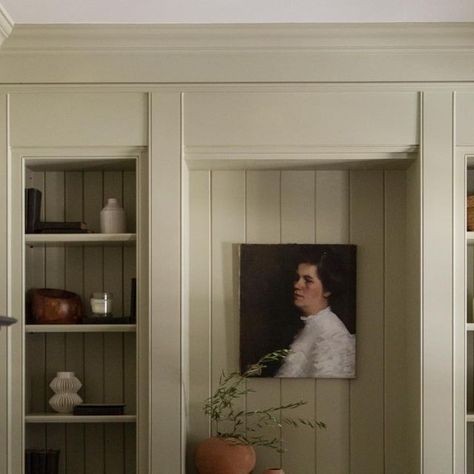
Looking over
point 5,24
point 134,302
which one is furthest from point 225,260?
point 5,24

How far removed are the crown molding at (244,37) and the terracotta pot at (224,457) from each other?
1.69m

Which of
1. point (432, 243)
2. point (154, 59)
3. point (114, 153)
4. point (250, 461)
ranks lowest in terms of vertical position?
point (250, 461)

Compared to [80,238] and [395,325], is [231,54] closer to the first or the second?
[80,238]

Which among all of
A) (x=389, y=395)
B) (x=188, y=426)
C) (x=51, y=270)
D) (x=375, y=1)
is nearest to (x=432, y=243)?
(x=389, y=395)

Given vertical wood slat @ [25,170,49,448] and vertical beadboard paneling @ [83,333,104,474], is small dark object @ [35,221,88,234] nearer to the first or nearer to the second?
vertical wood slat @ [25,170,49,448]

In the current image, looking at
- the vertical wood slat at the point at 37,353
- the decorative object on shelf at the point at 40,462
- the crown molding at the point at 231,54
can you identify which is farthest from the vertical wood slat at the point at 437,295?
the vertical wood slat at the point at 37,353

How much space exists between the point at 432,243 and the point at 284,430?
1.10m

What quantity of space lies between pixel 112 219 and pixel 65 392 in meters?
0.79

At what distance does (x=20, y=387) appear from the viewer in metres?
4.09

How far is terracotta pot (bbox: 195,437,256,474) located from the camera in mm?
4039

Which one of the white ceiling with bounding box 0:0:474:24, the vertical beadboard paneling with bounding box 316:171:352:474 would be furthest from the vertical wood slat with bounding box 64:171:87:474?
the vertical beadboard paneling with bounding box 316:171:352:474

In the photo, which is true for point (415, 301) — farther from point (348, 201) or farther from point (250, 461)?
point (250, 461)

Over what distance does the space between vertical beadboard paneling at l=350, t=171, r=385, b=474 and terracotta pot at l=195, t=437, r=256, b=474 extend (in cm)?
55

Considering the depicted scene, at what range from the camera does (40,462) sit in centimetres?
416
